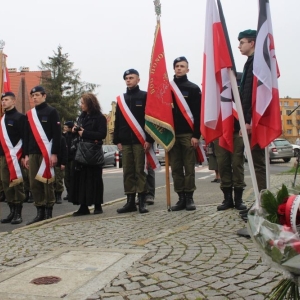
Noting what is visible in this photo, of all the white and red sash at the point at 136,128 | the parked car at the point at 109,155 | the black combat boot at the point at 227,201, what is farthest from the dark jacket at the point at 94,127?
the parked car at the point at 109,155

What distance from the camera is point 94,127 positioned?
6895 mm

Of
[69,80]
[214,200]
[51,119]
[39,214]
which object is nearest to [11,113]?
[51,119]

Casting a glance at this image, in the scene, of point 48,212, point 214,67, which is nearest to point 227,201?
point 48,212

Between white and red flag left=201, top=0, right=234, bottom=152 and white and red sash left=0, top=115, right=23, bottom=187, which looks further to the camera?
white and red sash left=0, top=115, right=23, bottom=187

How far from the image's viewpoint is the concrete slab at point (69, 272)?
3.15 m

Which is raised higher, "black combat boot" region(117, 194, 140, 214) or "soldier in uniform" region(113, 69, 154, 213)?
"soldier in uniform" region(113, 69, 154, 213)

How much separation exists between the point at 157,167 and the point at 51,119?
1.74 m

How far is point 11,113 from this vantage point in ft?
23.4

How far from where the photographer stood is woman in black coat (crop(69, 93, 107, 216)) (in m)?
6.87

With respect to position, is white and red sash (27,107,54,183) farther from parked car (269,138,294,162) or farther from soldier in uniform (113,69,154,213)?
parked car (269,138,294,162)

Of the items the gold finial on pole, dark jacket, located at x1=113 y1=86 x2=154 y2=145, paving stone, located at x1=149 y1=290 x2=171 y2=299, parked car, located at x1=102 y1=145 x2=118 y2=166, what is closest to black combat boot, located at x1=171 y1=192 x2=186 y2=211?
dark jacket, located at x1=113 y1=86 x2=154 y2=145

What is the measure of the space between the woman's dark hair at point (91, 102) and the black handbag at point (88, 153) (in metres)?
0.52

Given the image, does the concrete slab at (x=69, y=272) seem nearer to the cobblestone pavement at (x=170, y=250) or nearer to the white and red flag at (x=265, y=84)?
the cobblestone pavement at (x=170, y=250)

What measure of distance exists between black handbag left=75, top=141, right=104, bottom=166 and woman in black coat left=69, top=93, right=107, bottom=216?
0.31ft
